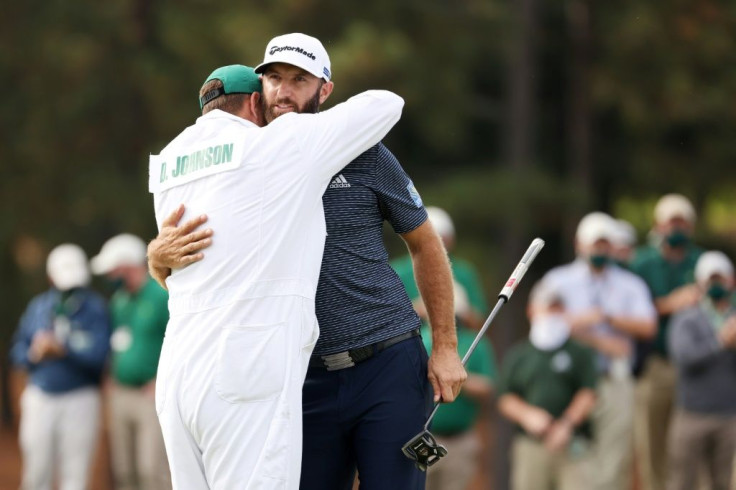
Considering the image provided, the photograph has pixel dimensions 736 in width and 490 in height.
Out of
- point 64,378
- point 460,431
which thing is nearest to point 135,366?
point 64,378

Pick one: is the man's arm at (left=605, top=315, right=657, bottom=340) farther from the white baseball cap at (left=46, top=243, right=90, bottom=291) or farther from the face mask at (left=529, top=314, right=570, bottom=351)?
the white baseball cap at (left=46, top=243, right=90, bottom=291)

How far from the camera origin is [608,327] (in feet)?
37.8

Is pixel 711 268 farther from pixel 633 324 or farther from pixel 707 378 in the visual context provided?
pixel 707 378

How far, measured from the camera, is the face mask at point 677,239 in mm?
12234

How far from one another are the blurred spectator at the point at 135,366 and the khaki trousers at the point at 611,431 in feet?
12.4

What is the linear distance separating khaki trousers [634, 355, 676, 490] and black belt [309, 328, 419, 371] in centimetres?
778

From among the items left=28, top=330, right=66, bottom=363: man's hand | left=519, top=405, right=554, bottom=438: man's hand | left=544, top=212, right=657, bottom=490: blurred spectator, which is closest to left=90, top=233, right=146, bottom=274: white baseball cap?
left=28, top=330, right=66, bottom=363: man's hand

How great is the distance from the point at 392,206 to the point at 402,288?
30 cm

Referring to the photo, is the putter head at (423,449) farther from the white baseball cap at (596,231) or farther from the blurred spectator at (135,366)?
the blurred spectator at (135,366)

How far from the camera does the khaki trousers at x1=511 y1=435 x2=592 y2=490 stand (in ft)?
34.8

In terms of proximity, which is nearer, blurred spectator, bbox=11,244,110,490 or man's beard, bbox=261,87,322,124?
man's beard, bbox=261,87,322,124

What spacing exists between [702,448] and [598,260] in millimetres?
1720

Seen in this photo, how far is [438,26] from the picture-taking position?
63.0ft

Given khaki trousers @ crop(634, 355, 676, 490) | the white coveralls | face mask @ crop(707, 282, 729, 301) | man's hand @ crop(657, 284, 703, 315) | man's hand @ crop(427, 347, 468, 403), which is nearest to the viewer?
the white coveralls
